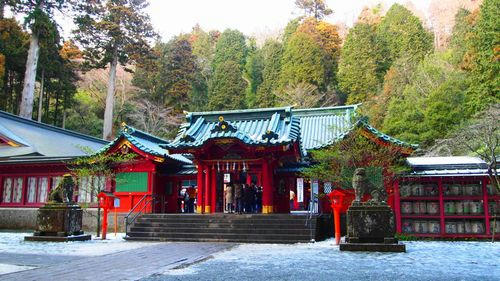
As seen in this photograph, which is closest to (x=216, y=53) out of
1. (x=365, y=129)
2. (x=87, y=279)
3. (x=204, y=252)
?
(x=365, y=129)

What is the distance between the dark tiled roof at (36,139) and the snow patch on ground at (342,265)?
1361cm

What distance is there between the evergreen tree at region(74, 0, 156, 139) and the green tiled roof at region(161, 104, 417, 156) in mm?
20162

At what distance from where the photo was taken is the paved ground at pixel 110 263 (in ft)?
25.6

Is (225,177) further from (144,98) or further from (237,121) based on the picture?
(144,98)

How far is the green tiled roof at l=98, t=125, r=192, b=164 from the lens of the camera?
18.8 metres

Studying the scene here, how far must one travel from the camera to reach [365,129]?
1642cm

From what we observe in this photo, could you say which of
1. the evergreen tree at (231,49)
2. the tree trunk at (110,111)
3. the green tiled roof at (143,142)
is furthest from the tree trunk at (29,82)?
the evergreen tree at (231,49)

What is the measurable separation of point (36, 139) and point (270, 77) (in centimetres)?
3041

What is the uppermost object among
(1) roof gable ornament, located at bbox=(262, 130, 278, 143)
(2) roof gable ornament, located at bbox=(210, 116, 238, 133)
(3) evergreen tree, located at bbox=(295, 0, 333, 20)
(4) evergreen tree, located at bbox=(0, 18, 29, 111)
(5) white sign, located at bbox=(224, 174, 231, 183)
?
(3) evergreen tree, located at bbox=(295, 0, 333, 20)

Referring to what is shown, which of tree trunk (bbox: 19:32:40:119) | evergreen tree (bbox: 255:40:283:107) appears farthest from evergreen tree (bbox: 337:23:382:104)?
tree trunk (bbox: 19:32:40:119)

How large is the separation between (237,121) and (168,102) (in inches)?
1012

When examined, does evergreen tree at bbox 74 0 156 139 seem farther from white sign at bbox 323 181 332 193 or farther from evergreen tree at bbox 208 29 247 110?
white sign at bbox 323 181 332 193

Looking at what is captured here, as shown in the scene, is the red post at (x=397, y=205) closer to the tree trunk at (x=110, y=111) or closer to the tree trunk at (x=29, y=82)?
the tree trunk at (x=29, y=82)

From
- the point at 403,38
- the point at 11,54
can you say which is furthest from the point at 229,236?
the point at 403,38
